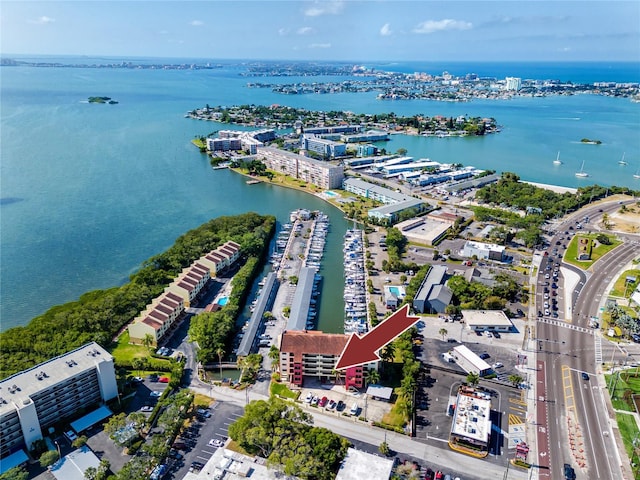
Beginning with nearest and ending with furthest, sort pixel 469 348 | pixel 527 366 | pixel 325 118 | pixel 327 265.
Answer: pixel 527 366, pixel 469 348, pixel 327 265, pixel 325 118

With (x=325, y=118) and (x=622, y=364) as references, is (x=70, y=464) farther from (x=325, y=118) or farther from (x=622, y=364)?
(x=325, y=118)

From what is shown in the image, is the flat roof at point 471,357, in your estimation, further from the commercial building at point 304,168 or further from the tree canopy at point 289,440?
the commercial building at point 304,168

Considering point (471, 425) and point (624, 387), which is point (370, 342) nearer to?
point (471, 425)

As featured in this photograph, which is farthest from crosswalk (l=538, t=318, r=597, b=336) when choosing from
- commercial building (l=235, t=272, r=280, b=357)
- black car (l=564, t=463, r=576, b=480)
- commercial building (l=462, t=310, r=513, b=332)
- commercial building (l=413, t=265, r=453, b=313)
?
commercial building (l=235, t=272, r=280, b=357)

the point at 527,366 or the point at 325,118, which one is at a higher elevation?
the point at 325,118

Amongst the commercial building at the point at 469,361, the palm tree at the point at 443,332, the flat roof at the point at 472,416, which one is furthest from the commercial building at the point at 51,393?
the palm tree at the point at 443,332

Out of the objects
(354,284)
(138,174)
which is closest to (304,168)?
(138,174)

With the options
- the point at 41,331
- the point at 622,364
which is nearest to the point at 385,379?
the point at 622,364

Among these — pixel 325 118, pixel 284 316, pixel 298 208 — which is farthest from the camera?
pixel 325 118
